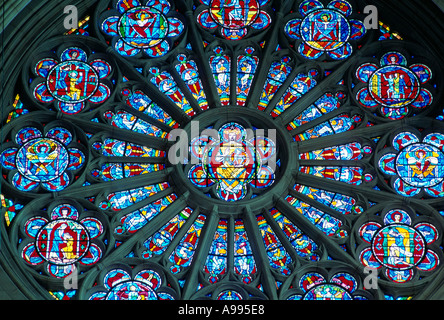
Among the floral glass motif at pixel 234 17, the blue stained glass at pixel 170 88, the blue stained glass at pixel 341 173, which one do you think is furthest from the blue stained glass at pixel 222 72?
the blue stained glass at pixel 341 173

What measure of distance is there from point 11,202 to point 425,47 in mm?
6369

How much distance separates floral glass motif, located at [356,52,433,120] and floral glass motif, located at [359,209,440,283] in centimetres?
177

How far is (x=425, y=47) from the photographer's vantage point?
18.2m

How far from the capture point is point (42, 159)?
17234mm

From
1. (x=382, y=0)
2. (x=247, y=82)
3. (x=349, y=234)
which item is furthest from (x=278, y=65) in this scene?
(x=349, y=234)

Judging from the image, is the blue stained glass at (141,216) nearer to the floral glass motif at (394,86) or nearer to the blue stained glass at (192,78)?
the blue stained glass at (192,78)

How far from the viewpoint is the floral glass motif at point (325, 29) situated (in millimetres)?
18406

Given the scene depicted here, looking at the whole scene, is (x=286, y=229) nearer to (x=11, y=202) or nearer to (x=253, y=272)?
(x=253, y=272)

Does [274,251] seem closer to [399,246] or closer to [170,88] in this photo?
[399,246]

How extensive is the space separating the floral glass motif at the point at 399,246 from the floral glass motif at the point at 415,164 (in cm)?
49

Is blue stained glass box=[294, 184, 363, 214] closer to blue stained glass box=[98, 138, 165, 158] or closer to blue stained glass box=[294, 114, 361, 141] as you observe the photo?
blue stained glass box=[294, 114, 361, 141]

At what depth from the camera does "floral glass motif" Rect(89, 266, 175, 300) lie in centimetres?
1614

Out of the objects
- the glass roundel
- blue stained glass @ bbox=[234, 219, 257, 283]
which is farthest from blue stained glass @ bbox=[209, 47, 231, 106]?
blue stained glass @ bbox=[234, 219, 257, 283]

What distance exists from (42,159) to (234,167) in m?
2.66
